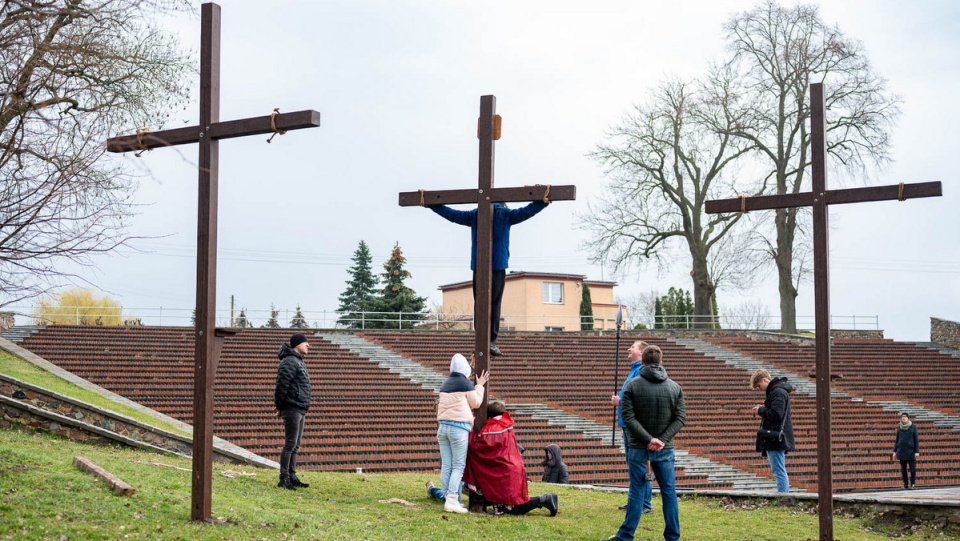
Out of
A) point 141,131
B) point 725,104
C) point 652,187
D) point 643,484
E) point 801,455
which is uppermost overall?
point 725,104

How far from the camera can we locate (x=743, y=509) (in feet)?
32.8

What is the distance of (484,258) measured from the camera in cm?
892

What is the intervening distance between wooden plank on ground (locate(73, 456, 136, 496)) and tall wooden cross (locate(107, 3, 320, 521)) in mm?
875

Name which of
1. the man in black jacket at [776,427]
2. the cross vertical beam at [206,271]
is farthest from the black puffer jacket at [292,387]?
the man in black jacket at [776,427]

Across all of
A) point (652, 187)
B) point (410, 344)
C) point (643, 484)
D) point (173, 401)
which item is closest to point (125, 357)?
point (173, 401)

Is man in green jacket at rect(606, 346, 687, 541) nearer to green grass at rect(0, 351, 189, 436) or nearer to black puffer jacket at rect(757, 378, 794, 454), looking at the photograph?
black puffer jacket at rect(757, 378, 794, 454)

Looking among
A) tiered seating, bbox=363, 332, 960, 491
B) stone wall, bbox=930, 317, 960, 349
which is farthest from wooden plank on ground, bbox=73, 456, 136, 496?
stone wall, bbox=930, 317, 960, 349

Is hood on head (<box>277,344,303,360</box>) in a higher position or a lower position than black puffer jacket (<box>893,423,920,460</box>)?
higher

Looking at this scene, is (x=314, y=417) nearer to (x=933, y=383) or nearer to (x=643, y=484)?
(x=643, y=484)

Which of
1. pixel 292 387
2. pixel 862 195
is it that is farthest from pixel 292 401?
pixel 862 195

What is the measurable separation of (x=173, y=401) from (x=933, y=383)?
24.1 meters

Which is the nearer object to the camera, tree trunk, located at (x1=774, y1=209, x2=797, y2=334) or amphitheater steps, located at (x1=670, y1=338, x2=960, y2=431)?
amphitheater steps, located at (x1=670, y1=338, x2=960, y2=431)

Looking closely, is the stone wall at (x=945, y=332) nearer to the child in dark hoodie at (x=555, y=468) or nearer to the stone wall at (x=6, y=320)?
the child in dark hoodie at (x=555, y=468)

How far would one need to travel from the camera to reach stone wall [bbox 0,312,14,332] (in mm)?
28594
